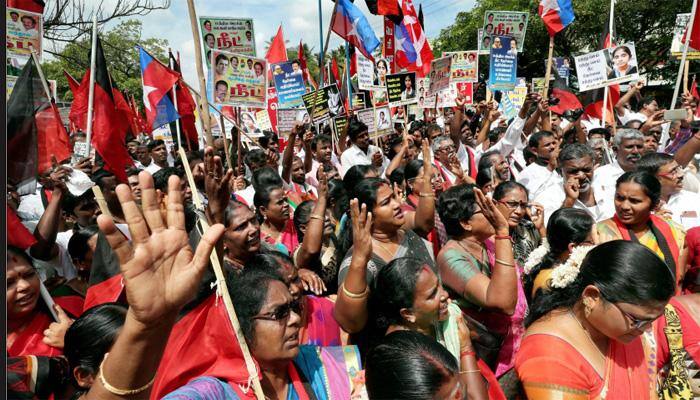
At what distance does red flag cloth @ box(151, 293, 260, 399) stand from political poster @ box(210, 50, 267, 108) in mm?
3443

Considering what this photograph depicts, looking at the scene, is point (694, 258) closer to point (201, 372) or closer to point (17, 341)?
point (201, 372)

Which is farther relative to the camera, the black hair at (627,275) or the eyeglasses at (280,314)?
the eyeglasses at (280,314)

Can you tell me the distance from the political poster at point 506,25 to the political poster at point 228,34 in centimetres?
385

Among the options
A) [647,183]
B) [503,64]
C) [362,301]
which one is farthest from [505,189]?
[503,64]

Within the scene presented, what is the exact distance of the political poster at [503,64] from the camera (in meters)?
7.87

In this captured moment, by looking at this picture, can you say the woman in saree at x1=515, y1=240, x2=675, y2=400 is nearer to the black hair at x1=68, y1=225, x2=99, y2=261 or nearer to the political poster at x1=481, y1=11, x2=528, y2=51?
the black hair at x1=68, y1=225, x2=99, y2=261

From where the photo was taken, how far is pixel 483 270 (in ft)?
9.45

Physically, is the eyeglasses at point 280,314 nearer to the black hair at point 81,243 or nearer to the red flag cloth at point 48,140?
the black hair at point 81,243

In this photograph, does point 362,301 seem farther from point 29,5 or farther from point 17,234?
point 29,5

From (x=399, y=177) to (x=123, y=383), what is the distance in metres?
4.16

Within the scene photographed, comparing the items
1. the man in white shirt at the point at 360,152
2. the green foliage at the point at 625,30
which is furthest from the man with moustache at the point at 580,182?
the green foliage at the point at 625,30

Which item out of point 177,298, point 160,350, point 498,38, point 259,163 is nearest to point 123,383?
point 160,350

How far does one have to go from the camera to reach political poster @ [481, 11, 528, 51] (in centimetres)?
808

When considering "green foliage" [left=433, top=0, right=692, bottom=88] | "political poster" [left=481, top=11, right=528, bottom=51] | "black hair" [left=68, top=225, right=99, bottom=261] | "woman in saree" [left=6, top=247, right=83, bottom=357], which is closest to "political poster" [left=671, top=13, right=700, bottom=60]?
"political poster" [left=481, top=11, right=528, bottom=51]
